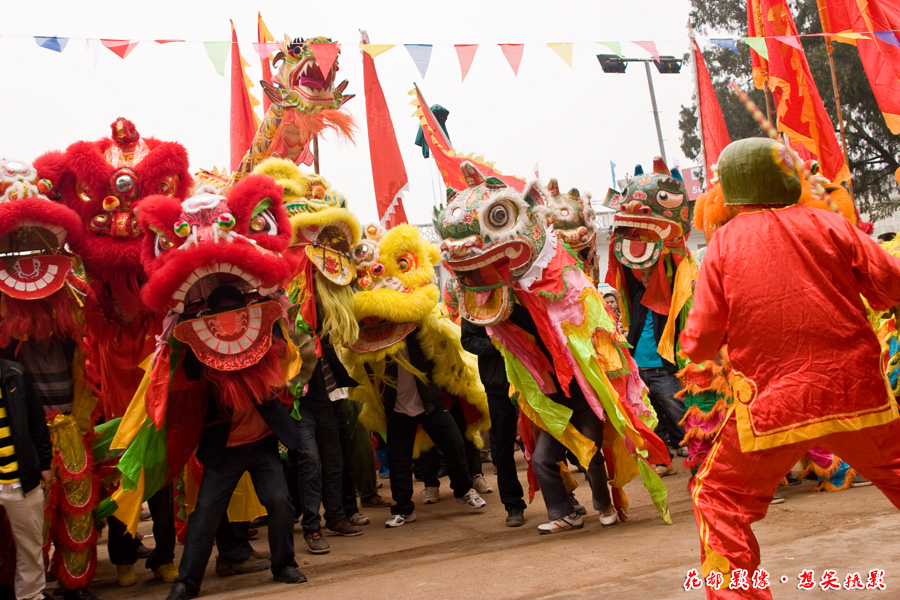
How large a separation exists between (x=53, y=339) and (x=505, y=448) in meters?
2.88

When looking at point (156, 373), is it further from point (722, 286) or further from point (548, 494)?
point (722, 286)

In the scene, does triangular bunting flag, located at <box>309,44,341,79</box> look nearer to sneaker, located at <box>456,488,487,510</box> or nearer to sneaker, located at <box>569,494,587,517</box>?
sneaker, located at <box>456,488,487,510</box>

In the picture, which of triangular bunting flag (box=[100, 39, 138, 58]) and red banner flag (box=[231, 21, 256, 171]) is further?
red banner flag (box=[231, 21, 256, 171])

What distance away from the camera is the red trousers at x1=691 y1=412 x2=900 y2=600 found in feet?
10.1

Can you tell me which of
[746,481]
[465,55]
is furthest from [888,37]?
[746,481]

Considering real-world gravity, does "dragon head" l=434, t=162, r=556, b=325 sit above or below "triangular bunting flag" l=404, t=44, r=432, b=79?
below

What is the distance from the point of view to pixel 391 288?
6.55 meters

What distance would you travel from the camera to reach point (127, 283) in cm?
519

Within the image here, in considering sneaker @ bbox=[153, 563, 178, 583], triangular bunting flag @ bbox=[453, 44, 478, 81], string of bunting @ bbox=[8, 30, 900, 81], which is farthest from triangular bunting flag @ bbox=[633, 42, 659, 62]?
sneaker @ bbox=[153, 563, 178, 583]

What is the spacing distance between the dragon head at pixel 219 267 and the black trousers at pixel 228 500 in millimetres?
514

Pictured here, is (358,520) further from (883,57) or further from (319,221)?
(883,57)

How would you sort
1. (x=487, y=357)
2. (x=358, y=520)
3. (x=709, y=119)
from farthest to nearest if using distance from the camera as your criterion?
(x=709, y=119)
(x=358, y=520)
(x=487, y=357)

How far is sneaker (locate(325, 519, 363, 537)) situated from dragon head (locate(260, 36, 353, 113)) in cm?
310

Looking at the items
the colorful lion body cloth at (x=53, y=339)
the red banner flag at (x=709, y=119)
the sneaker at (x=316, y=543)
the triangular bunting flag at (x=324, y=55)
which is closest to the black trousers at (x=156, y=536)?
the colorful lion body cloth at (x=53, y=339)
